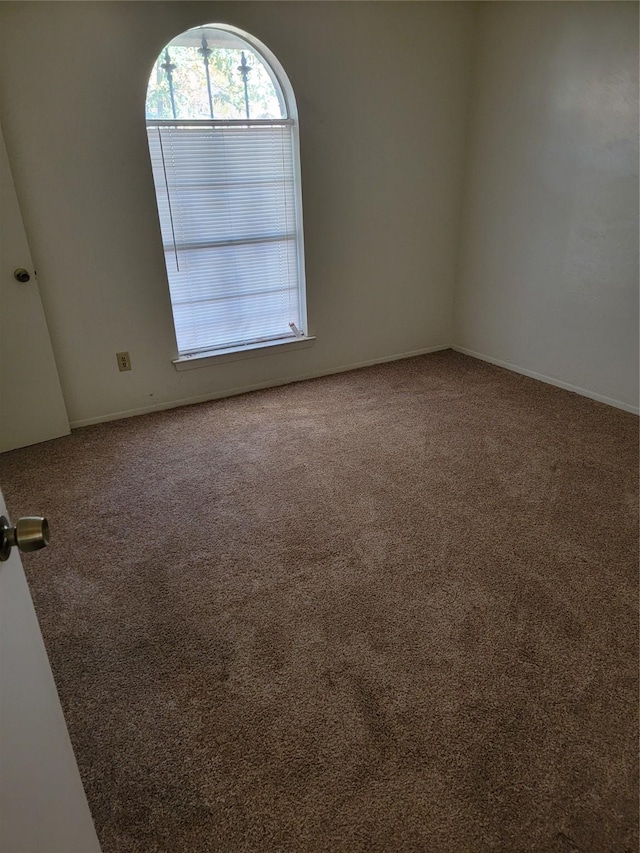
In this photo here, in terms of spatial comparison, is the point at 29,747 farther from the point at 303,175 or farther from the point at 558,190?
the point at 558,190

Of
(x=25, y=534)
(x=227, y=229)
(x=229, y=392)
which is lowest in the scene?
(x=229, y=392)

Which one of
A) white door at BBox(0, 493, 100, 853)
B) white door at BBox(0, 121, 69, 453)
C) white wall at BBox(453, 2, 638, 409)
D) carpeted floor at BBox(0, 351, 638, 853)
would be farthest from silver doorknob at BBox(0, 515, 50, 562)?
white wall at BBox(453, 2, 638, 409)

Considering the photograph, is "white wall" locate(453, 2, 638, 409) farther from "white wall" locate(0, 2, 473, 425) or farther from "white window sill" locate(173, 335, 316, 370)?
"white window sill" locate(173, 335, 316, 370)

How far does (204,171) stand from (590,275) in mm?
2399

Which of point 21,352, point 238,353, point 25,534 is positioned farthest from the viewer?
point 238,353

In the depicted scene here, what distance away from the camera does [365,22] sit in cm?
309

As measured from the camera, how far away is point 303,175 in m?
3.25

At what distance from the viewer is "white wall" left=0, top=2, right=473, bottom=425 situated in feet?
8.36

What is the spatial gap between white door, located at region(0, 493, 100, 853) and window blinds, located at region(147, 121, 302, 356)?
268 centimetres

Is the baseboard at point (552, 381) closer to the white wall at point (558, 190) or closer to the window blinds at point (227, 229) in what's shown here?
the white wall at point (558, 190)

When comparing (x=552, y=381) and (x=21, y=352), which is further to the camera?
(x=552, y=381)

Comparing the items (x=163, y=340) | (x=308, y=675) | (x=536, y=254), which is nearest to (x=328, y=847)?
(x=308, y=675)

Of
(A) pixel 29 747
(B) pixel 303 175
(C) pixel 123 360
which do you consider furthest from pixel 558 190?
(A) pixel 29 747

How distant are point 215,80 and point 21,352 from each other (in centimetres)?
187
